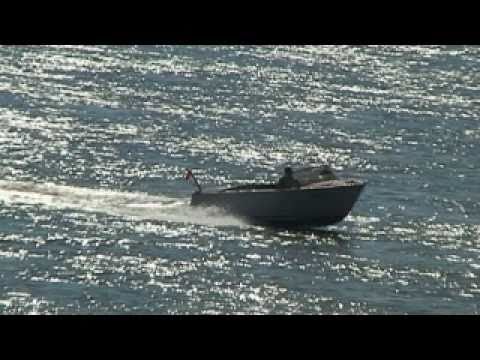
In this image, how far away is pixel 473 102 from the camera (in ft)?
295

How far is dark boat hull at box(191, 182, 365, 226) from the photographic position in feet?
162

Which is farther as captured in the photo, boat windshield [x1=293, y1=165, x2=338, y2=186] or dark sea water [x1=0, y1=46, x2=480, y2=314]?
boat windshield [x1=293, y1=165, x2=338, y2=186]

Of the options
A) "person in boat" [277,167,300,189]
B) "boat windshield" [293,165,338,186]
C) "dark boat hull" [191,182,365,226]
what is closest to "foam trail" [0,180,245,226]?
"dark boat hull" [191,182,365,226]

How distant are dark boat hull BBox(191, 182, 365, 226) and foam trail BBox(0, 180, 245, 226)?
0.52 meters

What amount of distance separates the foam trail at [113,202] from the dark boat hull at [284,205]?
52 centimetres

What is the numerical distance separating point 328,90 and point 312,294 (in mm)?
56362

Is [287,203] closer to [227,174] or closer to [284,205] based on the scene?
[284,205]

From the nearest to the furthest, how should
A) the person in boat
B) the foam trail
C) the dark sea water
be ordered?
the dark sea water
the foam trail
the person in boat

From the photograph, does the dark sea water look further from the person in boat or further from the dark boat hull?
the person in boat

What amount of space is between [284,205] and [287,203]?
0.55 ft

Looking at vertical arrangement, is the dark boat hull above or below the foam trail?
above

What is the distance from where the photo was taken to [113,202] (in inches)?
2039

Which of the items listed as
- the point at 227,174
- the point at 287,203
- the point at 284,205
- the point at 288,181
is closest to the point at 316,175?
the point at 288,181

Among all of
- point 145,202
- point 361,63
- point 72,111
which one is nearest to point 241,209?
point 145,202
